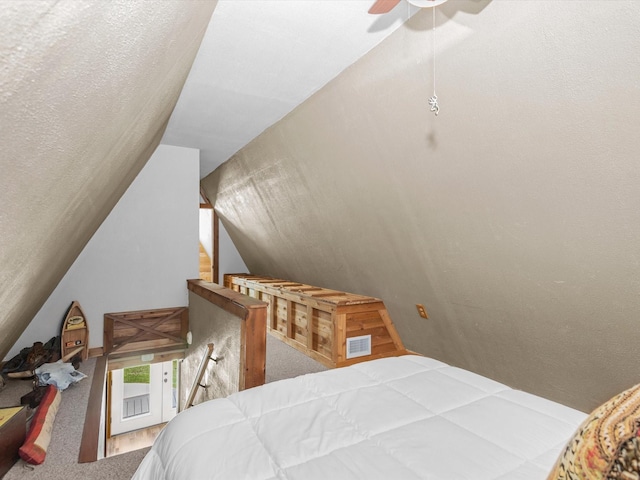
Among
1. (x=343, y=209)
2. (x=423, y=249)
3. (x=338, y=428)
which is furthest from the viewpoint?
(x=343, y=209)

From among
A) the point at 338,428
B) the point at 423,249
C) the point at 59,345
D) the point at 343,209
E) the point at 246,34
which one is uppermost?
the point at 246,34

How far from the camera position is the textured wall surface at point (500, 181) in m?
1.51

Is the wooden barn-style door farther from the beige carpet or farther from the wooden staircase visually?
the wooden staircase

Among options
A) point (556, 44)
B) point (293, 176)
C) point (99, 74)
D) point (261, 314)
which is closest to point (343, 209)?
point (293, 176)

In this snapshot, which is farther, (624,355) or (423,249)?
(423,249)

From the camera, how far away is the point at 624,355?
2074mm

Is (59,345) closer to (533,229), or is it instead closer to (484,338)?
(484,338)

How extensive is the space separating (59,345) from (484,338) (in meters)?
4.34

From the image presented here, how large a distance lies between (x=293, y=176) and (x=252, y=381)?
2166 millimetres

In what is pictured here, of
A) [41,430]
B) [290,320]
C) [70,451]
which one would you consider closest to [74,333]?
[41,430]

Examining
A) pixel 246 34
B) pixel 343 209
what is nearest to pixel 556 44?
pixel 246 34

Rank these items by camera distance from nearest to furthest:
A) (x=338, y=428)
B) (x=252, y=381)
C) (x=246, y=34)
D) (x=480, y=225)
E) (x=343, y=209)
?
(x=338, y=428) < (x=246, y=34) < (x=480, y=225) < (x=252, y=381) < (x=343, y=209)

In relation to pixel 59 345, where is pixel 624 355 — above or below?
above

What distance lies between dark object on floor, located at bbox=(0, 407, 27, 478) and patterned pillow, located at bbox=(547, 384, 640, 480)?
267 cm
